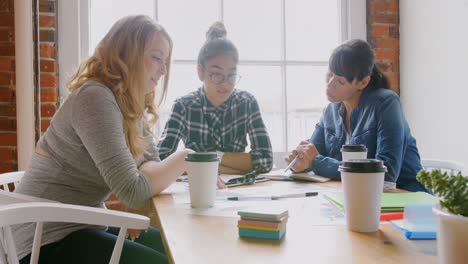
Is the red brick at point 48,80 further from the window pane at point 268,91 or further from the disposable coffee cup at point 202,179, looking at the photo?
the disposable coffee cup at point 202,179

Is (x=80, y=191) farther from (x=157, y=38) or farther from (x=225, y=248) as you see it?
(x=225, y=248)

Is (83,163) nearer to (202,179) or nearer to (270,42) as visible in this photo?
(202,179)

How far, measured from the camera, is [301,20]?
2844 mm

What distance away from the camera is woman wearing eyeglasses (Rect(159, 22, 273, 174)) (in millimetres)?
2055

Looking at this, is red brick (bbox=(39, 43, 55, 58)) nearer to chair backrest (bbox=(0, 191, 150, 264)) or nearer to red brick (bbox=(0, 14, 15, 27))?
red brick (bbox=(0, 14, 15, 27))

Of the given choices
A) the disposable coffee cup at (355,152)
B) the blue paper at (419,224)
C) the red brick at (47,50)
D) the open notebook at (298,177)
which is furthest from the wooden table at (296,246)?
the red brick at (47,50)

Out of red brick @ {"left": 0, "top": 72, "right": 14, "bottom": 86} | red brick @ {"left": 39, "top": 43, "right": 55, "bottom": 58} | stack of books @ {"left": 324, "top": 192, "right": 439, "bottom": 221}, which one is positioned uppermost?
red brick @ {"left": 39, "top": 43, "right": 55, "bottom": 58}

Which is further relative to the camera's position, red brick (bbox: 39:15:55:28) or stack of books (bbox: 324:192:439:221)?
red brick (bbox: 39:15:55:28)

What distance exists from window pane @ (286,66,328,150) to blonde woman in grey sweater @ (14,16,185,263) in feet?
4.48

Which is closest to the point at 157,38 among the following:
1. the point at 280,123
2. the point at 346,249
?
the point at 346,249

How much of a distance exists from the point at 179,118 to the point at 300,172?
676mm

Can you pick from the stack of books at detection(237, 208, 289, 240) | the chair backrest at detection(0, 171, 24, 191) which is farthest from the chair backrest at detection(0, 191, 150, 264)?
the chair backrest at detection(0, 171, 24, 191)

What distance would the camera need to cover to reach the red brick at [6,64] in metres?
2.43

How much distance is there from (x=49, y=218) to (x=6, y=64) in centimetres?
181
